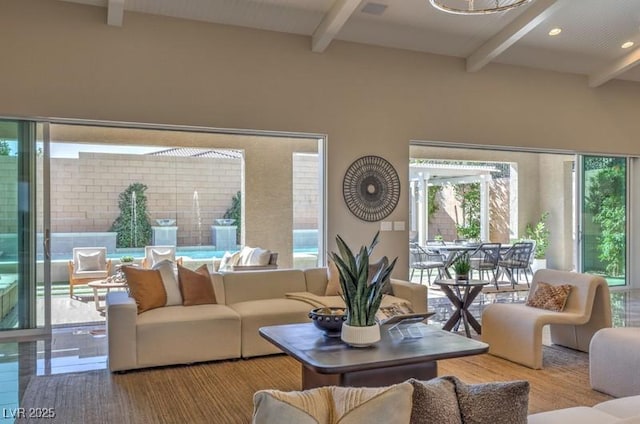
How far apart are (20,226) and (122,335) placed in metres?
2.16

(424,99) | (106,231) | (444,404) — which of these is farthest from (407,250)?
(106,231)

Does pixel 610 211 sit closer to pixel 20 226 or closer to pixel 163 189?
pixel 163 189

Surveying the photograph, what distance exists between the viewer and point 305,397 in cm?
138

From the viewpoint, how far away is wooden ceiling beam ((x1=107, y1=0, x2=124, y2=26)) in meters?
5.23

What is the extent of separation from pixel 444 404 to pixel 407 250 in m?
5.57

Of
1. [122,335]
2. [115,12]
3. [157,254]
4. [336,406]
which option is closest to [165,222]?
[157,254]

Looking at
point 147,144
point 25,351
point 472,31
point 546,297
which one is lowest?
point 25,351

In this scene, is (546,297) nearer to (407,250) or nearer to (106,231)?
(407,250)

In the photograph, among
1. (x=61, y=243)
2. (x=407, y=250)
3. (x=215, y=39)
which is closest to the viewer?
(x=215, y=39)

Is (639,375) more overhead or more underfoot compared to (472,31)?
more underfoot

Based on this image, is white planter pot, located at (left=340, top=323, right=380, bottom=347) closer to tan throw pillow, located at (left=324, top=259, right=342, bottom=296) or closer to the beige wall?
tan throw pillow, located at (left=324, top=259, right=342, bottom=296)

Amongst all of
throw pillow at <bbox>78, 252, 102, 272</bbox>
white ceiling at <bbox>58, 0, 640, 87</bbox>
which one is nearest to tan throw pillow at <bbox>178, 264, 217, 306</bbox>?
white ceiling at <bbox>58, 0, 640, 87</bbox>

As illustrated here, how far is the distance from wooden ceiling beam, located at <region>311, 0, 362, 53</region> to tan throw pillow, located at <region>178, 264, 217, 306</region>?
10.4 ft

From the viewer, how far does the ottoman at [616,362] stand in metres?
3.39
